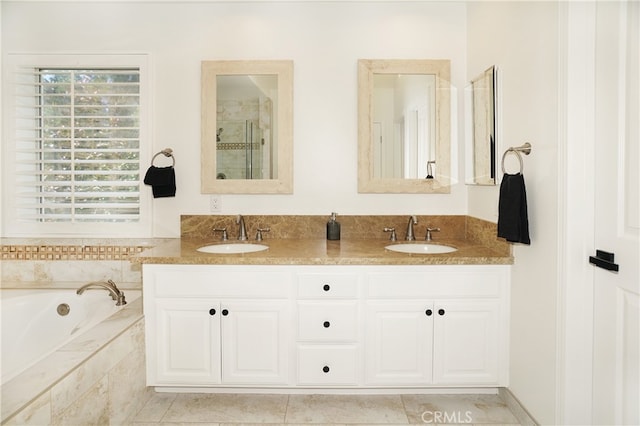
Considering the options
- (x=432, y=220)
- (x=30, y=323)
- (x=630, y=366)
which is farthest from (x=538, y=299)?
(x=30, y=323)

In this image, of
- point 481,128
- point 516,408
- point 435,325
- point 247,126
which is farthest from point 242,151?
point 516,408

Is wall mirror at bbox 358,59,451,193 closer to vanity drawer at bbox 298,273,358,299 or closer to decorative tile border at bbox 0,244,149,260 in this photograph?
vanity drawer at bbox 298,273,358,299

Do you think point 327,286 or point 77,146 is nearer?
point 327,286

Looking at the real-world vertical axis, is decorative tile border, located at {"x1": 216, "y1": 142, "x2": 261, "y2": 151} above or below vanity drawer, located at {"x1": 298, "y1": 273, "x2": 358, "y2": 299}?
above

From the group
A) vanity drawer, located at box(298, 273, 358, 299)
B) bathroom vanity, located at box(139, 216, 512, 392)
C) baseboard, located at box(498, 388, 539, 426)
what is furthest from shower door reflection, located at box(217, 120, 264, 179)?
baseboard, located at box(498, 388, 539, 426)

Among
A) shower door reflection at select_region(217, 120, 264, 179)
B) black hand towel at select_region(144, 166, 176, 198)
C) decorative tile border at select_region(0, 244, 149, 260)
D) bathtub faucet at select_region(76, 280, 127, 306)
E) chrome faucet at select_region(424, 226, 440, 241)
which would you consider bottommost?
bathtub faucet at select_region(76, 280, 127, 306)

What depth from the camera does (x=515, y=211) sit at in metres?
2.03

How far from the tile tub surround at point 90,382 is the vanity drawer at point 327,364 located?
0.87 meters

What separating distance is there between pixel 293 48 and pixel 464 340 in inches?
83.4

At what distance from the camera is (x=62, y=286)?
9.12ft

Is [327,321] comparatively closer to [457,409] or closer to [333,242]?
[333,242]

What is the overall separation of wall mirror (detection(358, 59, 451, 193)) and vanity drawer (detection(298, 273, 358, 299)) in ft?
2.61

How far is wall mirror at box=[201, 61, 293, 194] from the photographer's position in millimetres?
2873

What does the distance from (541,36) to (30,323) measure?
319cm
